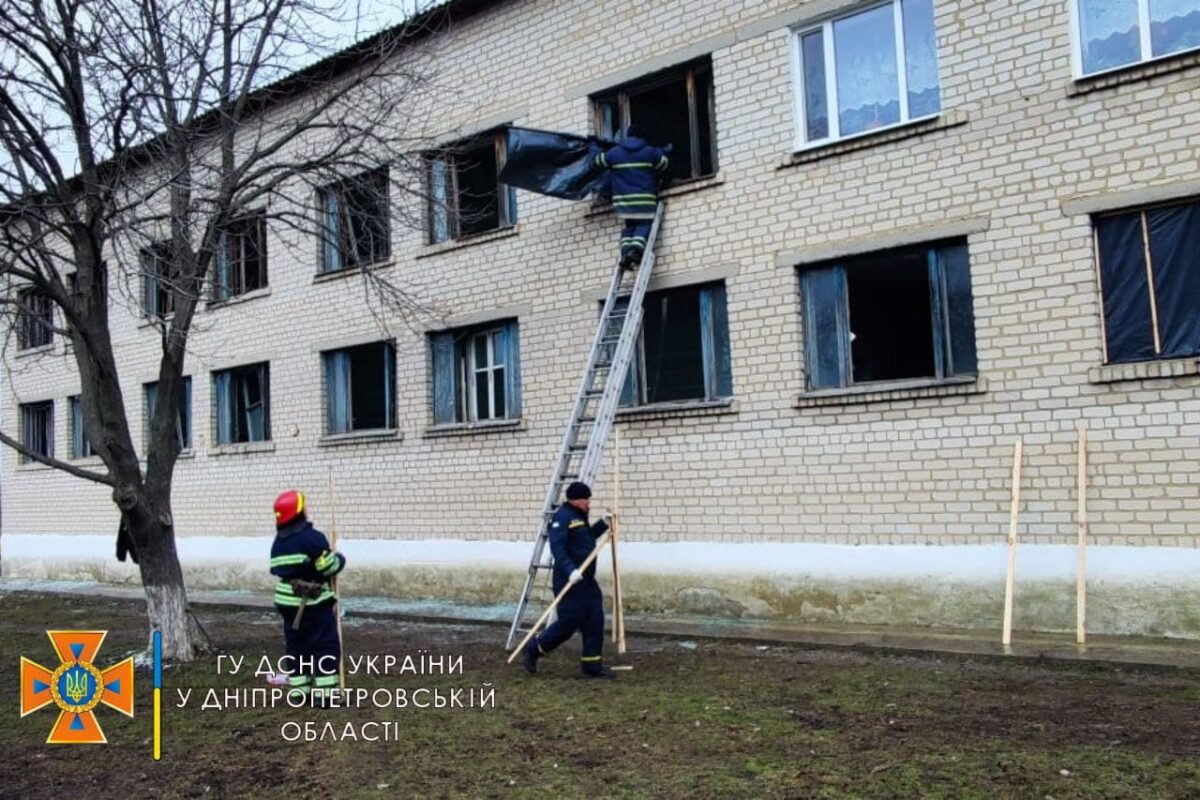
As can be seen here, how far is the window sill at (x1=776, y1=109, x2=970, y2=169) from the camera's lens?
376 inches

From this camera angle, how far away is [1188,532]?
8180mm

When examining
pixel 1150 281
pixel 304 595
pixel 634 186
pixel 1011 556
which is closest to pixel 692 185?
pixel 634 186

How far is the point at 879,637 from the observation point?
897 cm

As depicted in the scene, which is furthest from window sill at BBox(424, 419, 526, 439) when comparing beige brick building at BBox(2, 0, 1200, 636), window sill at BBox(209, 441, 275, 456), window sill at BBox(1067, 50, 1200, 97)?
window sill at BBox(1067, 50, 1200, 97)

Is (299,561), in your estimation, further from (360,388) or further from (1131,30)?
(1131,30)

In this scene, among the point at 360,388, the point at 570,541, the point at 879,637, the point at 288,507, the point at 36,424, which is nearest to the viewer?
the point at 288,507

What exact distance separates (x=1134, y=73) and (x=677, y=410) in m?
5.37

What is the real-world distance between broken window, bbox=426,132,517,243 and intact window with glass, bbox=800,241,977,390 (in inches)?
182

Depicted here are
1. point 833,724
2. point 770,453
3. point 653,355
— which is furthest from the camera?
point 653,355

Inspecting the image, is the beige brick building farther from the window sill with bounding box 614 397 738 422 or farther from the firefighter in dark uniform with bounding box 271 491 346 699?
the firefighter in dark uniform with bounding box 271 491 346 699

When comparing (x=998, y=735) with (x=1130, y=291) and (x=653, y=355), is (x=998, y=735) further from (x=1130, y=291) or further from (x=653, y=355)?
(x=653, y=355)

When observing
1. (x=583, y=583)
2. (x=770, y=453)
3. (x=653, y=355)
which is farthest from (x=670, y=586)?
(x=583, y=583)

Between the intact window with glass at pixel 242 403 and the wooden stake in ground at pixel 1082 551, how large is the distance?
1207cm

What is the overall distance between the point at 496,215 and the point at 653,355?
11.0 feet
